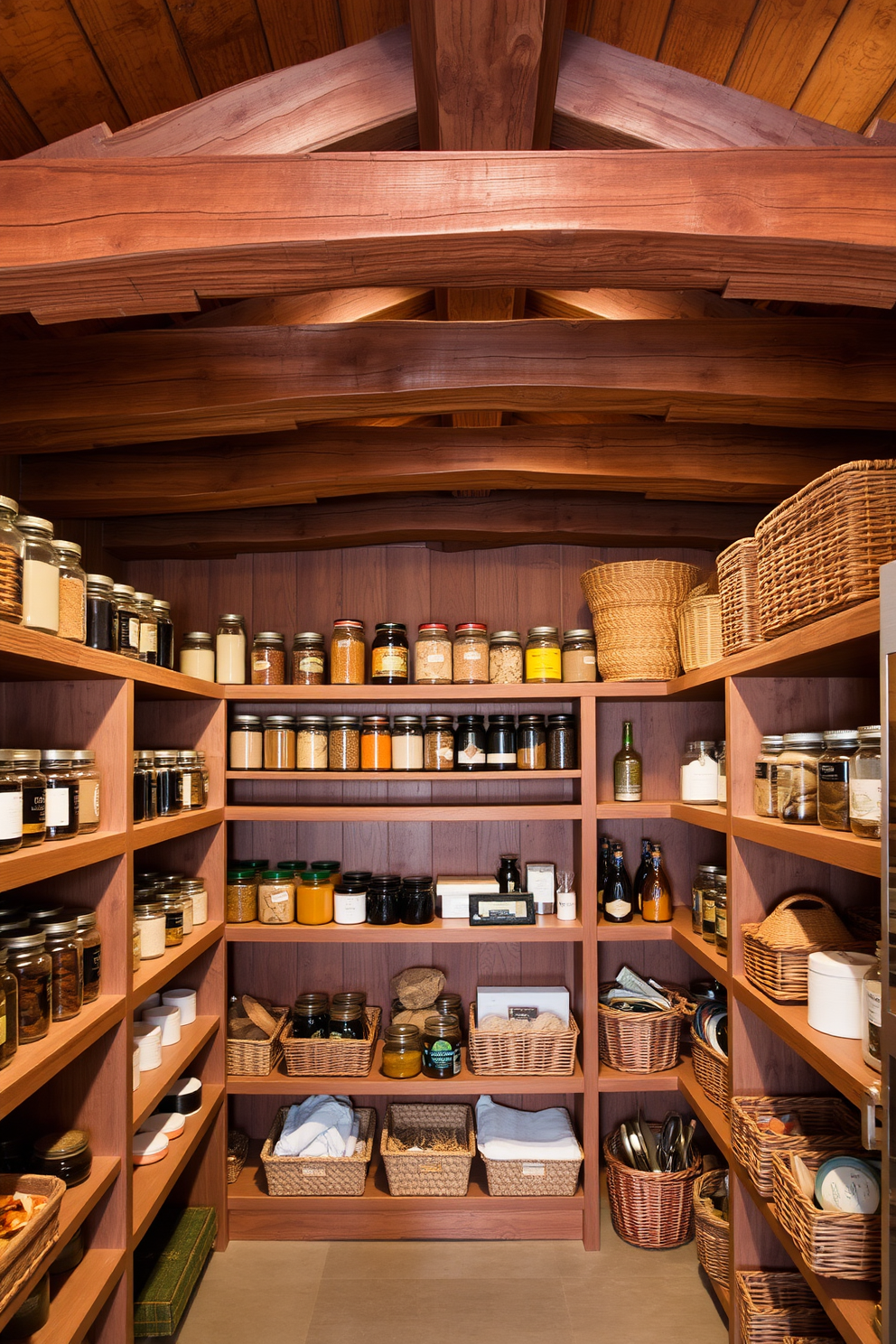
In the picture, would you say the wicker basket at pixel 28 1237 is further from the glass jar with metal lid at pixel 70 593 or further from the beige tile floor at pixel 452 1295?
the beige tile floor at pixel 452 1295

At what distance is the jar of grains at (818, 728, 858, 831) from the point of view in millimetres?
1460

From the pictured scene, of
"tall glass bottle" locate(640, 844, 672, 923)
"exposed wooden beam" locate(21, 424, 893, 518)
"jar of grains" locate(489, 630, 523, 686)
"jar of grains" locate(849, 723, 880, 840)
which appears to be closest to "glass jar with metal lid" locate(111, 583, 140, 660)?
"exposed wooden beam" locate(21, 424, 893, 518)

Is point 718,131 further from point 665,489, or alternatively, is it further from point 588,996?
point 588,996

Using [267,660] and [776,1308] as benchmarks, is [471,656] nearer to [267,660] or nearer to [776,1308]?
[267,660]

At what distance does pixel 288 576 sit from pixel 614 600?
47.1 inches

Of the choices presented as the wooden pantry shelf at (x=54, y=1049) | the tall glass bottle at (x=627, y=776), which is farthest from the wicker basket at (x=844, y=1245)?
the tall glass bottle at (x=627, y=776)

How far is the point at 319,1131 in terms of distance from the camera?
8.82 ft

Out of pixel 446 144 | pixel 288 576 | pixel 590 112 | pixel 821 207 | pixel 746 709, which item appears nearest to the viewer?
pixel 821 207

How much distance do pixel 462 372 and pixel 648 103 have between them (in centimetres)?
59

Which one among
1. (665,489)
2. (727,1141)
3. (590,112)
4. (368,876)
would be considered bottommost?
(727,1141)

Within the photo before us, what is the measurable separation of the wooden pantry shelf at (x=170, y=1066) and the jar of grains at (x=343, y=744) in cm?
85

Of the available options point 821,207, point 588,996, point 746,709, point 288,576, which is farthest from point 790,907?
point 288,576

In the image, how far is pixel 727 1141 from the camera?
6.81 feet

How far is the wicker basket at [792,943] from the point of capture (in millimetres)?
1733
